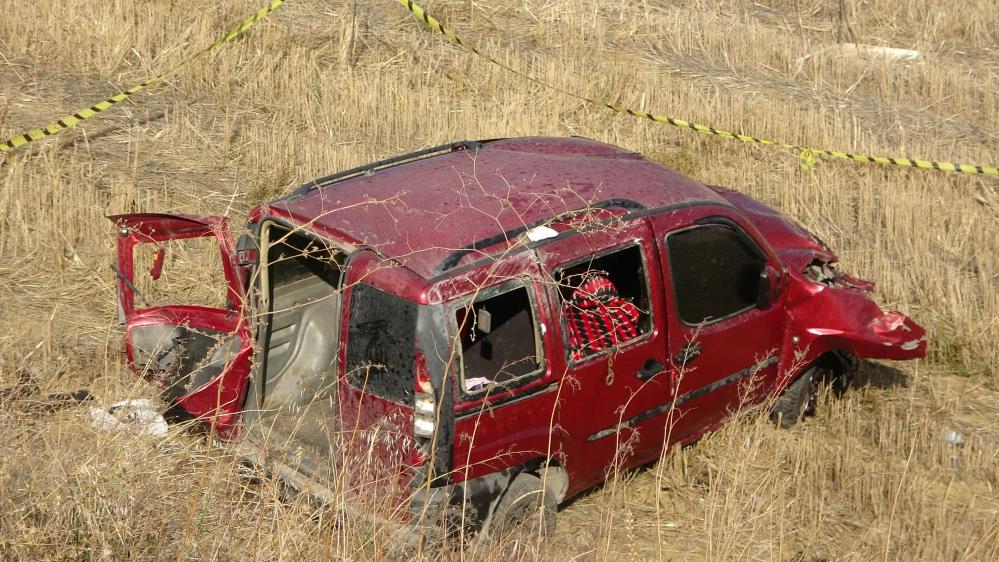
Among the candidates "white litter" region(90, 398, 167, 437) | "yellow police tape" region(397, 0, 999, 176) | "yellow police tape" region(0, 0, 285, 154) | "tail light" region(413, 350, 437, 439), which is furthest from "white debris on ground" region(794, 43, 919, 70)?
"white litter" region(90, 398, 167, 437)

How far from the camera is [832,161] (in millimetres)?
10094

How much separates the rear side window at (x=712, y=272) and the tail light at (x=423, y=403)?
1.47m

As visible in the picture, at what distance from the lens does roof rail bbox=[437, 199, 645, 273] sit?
449cm

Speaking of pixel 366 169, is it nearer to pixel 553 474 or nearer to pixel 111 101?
pixel 553 474

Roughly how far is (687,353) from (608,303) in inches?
19.2

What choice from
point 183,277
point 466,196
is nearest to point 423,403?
point 466,196

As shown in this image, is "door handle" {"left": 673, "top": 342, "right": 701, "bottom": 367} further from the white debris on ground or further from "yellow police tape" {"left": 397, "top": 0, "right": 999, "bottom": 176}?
the white debris on ground

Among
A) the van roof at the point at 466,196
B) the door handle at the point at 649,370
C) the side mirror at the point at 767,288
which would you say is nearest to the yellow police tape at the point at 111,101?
the van roof at the point at 466,196

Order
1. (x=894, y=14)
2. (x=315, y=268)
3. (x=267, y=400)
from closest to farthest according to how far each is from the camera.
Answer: (x=267, y=400), (x=315, y=268), (x=894, y=14)

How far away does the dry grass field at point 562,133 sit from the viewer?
3.78 metres

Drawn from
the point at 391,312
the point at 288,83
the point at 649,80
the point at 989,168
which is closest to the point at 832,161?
the point at 989,168

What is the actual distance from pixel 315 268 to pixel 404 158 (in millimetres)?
796

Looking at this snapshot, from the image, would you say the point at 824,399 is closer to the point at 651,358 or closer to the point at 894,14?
the point at 651,358

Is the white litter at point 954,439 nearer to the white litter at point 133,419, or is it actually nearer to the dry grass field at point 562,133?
the dry grass field at point 562,133
